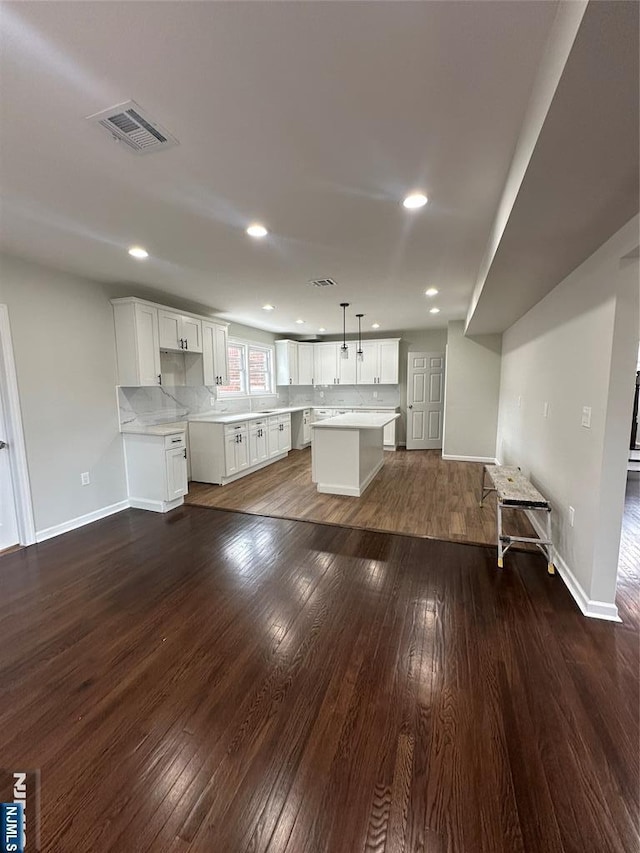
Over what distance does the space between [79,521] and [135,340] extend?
2066 mm

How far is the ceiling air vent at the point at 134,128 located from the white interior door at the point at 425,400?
6.02 m

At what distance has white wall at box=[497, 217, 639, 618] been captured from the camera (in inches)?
80.3

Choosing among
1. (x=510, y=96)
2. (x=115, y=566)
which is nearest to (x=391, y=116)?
(x=510, y=96)

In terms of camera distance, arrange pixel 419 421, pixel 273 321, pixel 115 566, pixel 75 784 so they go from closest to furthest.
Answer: pixel 75 784, pixel 115 566, pixel 273 321, pixel 419 421

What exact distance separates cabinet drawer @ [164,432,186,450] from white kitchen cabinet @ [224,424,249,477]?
819mm

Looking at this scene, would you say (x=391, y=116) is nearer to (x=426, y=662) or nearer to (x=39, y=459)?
(x=426, y=662)

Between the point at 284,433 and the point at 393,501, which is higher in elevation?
the point at 284,433

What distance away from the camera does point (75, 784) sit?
1320 mm

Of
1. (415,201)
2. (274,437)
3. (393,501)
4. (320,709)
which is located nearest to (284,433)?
(274,437)

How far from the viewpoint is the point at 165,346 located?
14.6 feet

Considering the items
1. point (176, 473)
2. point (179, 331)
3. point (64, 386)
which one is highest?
point (179, 331)

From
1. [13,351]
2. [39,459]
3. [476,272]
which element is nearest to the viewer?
[13,351]

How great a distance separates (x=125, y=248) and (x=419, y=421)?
5851mm

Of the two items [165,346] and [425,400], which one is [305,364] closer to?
[425,400]
